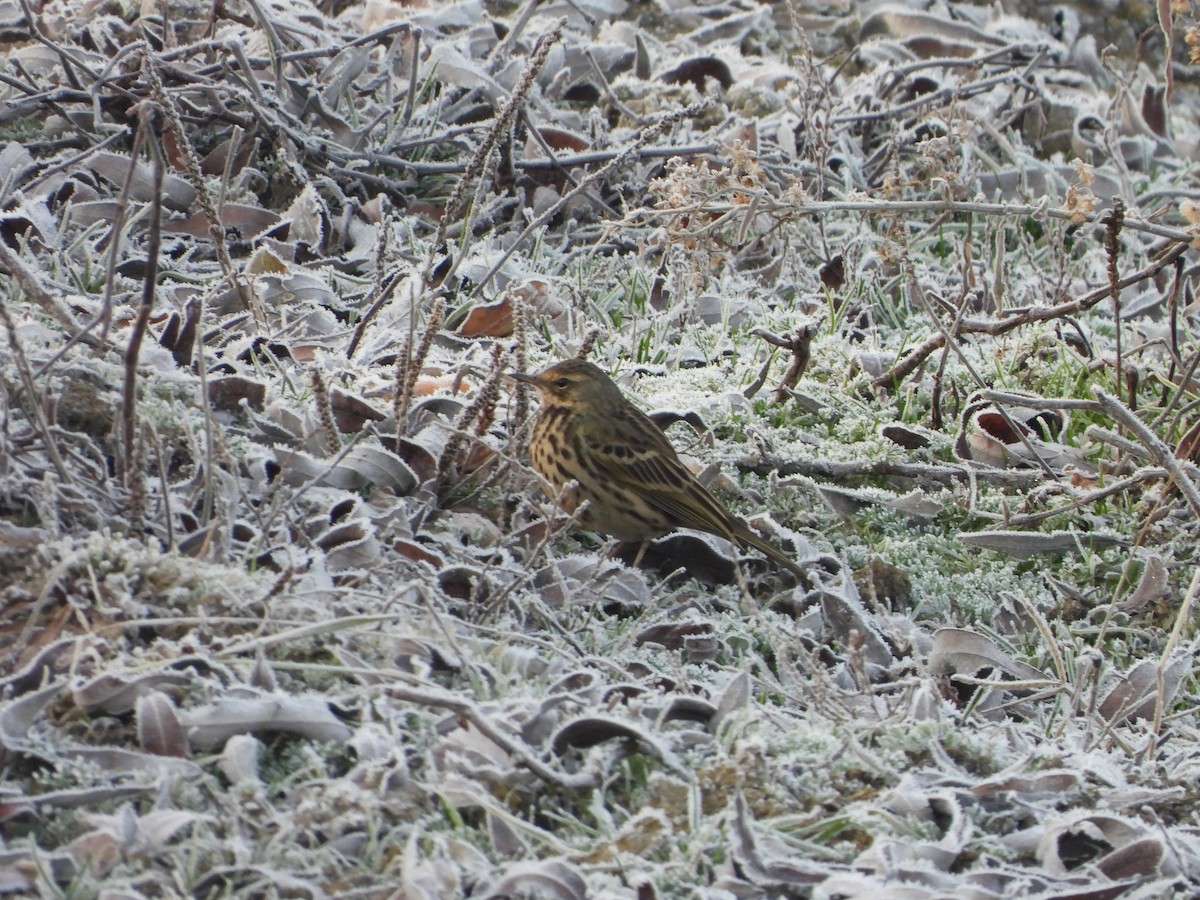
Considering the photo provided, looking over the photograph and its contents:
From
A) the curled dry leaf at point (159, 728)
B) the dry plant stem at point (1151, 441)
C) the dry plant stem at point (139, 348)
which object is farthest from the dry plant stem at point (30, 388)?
the dry plant stem at point (1151, 441)

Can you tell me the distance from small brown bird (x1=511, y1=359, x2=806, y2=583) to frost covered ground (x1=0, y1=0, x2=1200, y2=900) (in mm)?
102

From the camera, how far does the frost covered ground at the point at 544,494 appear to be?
2.67 metres

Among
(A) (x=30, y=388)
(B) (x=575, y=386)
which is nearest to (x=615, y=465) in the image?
(B) (x=575, y=386)

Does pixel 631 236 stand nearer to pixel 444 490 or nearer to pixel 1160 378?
pixel 1160 378

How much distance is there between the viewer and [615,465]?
15.8 feet

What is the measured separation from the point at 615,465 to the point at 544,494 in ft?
1.07

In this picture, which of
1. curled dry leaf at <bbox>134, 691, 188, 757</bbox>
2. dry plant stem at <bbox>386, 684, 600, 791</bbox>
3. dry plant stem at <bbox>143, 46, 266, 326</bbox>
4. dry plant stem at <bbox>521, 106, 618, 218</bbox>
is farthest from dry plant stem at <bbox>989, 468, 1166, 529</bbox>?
curled dry leaf at <bbox>134, 691, 188, 757</bbox>

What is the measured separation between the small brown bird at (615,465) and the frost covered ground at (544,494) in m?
0.10

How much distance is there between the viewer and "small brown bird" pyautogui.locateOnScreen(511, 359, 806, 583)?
462cm

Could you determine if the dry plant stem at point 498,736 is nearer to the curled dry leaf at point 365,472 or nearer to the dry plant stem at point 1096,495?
the curled dry leaf at point 365,472

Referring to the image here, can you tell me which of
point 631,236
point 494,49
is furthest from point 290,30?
point 631,236

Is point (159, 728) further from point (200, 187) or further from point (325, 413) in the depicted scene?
point (200, 187)

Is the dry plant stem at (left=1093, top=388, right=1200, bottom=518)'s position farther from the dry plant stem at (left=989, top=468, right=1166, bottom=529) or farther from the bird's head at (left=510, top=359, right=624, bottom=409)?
the bird's head at (left=510, top=359, right=624, bottom=409)

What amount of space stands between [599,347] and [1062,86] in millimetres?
4796
